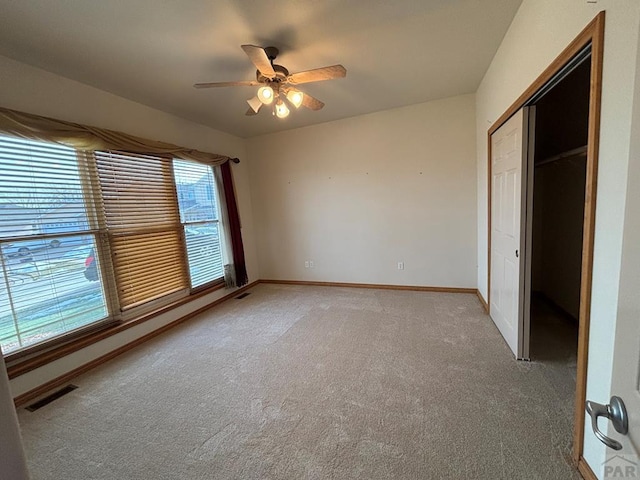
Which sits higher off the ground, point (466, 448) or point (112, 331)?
point (112, 331)

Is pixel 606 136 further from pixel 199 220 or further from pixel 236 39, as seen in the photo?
pixel 199 220

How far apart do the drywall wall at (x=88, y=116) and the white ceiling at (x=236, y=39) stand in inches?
4.1

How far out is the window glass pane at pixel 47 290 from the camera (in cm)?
200

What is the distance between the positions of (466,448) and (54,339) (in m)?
3.15

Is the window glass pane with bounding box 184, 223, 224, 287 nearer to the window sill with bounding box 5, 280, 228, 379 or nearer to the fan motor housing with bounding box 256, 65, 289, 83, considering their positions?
the window sill with bounding box 5, 280, 228, 379

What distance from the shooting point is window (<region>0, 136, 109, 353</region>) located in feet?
6.54

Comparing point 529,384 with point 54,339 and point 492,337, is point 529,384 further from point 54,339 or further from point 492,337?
point 54,339

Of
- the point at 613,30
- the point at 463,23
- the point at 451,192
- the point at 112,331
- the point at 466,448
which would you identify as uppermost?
the point at 463,23

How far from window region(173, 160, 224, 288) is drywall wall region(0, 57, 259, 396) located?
1.01 feet

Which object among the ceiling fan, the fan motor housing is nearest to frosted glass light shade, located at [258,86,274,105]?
the ceiling fan

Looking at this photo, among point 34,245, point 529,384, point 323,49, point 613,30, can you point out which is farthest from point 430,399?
point 34,245

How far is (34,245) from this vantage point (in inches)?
83.5

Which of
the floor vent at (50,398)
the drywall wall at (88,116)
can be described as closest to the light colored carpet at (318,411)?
the floor vent at (50,398)

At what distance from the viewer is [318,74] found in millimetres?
2031
